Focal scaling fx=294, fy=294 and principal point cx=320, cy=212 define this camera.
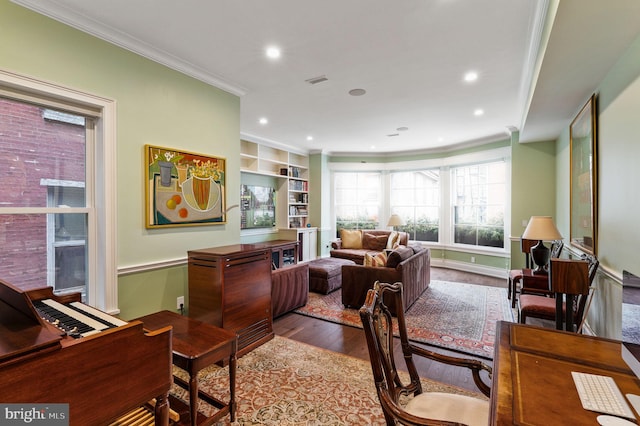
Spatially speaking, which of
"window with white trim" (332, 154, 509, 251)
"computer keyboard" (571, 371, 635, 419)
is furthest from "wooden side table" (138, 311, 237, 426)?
"window with white trim" (332, 154, 509, 251)

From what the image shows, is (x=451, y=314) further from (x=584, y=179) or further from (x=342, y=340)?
(x=584, y=179)

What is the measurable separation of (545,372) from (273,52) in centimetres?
298

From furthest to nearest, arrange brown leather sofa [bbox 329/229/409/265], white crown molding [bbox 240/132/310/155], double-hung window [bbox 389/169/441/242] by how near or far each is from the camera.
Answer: double-hung window [bbox 389/169/441/242]
brown leather sofa [bbox 329/229/409/265]
white crown molding [bbox 240/132/310/155]

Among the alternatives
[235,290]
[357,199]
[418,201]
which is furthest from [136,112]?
[418,201]

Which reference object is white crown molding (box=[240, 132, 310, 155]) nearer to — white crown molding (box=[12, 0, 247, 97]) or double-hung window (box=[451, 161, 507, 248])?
white crown molding (box=[12, 0, 247, 97])

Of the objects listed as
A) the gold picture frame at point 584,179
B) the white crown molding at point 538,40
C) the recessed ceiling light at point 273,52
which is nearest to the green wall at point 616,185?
the gold picture frame at point 584,179

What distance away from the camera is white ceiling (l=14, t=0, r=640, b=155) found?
6.82ft

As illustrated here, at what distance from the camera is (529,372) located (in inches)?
44.1

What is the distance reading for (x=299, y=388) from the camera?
2254 mm

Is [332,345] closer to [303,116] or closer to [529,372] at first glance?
[529,372]

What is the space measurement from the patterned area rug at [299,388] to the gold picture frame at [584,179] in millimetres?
1961

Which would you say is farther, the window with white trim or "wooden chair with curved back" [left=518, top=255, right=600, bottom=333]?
the window with white trim

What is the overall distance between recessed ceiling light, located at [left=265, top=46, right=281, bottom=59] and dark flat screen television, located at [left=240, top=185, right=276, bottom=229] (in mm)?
3425

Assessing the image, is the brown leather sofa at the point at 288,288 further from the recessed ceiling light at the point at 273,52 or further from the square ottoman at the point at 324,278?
the recessed ceiling light at the point at 273,52
